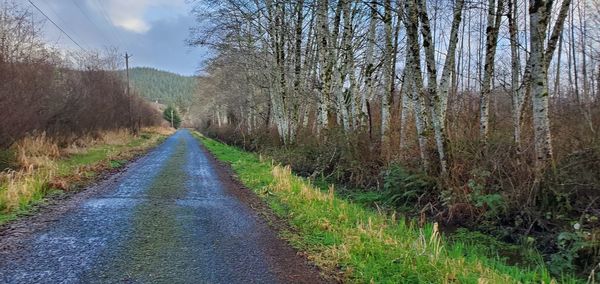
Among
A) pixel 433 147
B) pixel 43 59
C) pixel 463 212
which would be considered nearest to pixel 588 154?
pixel 463 212

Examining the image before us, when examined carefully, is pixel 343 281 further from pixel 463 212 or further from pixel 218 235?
pixel 463 212

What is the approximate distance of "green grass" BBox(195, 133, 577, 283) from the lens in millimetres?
4422

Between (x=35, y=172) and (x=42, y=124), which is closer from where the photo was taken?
(x=35, y=172)

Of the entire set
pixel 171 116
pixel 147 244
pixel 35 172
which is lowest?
pixel 147 244

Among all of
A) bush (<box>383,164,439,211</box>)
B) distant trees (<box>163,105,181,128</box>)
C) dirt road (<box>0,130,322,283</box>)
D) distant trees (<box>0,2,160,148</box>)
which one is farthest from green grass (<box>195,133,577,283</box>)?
distant trees (<box>163,105,181,128</box>)

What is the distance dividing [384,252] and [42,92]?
16135mm

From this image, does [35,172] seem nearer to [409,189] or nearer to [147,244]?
[147,244]

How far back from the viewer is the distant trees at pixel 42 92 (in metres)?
13.0

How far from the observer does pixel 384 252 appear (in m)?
5.09

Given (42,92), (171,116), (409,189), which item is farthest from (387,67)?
(171,116)

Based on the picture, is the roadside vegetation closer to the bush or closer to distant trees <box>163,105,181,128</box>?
the bush

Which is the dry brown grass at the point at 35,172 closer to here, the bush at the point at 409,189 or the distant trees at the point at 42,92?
the distant trees at the point at 42,92

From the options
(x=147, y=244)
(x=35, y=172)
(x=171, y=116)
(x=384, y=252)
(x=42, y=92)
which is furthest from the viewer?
(x=171, y=116)

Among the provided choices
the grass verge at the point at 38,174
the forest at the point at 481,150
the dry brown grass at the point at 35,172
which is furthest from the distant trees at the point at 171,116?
the forest at the point at 481,150
